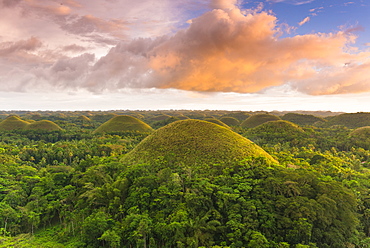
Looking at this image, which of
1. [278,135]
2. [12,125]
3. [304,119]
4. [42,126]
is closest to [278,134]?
[278,135]

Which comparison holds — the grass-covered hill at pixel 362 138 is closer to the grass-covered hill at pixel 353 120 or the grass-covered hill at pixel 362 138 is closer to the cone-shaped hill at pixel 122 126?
the grass-covered hill at pixel 353 120

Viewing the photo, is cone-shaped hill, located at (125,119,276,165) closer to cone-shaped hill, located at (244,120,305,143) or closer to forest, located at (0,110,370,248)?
forest, located at (0,110,370,248)

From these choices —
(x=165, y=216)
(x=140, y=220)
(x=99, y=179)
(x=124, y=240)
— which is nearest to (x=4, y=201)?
(x=99, y=179)

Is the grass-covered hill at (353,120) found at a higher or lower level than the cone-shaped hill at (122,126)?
higher

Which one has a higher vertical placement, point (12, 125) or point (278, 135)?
point (278, 135)

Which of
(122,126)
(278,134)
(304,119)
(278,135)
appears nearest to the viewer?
(278,135)

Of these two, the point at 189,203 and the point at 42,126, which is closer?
the point at 189,203

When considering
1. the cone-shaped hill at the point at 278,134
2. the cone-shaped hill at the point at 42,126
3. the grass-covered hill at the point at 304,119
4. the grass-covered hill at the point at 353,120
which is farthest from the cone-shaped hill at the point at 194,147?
the grass-covered hill at the point at 304,119

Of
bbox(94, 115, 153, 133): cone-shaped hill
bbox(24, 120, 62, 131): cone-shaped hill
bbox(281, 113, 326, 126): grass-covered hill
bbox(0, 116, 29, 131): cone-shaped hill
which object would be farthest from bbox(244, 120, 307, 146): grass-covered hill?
bbox(0, 116, 29, 131): cone-shaped hill

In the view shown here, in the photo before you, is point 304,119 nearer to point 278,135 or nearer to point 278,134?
point 278,134
